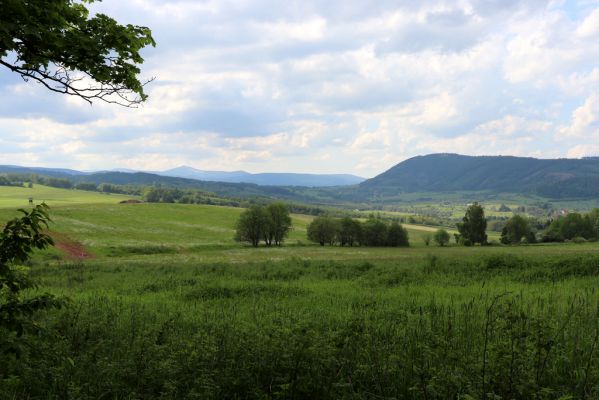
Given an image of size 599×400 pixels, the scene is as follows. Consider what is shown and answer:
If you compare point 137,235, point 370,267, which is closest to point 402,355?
point 370,267

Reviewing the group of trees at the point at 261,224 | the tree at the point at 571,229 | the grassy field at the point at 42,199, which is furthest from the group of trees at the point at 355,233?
the grassy field at the point at 42,199

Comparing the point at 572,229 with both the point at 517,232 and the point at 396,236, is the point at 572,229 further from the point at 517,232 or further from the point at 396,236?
the point at 396,236

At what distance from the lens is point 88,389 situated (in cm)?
607

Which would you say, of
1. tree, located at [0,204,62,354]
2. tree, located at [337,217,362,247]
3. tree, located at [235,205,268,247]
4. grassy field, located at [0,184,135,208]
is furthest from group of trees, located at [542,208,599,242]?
grassy field, located at [0,184,135,208]

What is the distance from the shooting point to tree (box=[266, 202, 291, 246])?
8994cm

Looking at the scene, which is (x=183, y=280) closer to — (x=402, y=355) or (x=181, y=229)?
(x=402, y=355)

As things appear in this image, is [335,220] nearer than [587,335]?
No

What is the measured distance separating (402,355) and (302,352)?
191 cm

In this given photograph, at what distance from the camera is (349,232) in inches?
3728

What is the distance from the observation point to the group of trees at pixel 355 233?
94.0 metres

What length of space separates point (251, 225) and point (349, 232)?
2440 cm

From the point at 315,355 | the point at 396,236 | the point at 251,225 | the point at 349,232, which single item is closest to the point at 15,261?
the point at 315,355

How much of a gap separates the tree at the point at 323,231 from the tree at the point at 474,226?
33.1 meters

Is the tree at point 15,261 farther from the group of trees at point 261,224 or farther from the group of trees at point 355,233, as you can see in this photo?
the group of trees at point 355,233
